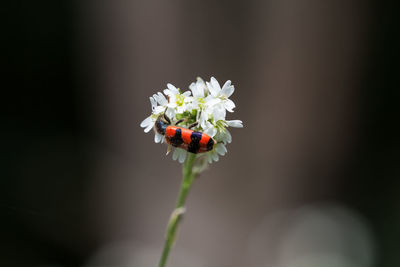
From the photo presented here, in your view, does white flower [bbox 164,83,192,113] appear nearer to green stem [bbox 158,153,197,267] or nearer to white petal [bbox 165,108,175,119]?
white petal [bbox 165,108,175,119]

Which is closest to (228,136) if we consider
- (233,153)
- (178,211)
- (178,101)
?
(178,101)

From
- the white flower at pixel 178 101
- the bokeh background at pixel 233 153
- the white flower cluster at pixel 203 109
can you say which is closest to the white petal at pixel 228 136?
the white flower cluster at pixel 203 109

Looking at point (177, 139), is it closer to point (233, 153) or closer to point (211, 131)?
point (211, 131)

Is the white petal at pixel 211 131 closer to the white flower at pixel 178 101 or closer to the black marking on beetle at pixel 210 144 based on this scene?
the black marking on beetle at pixel 210 144
